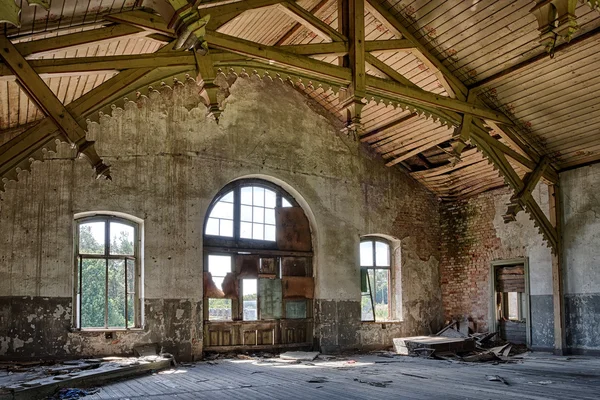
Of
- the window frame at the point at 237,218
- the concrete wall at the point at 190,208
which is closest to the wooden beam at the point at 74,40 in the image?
the concrete wall at the point at 190,208

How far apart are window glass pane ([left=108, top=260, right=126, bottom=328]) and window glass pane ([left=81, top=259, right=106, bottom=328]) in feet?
0.41

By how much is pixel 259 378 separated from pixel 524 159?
273 inches

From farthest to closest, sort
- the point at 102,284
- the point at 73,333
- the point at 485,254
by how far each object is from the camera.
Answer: the point at 485,254 → the point at 102,284 → the point at 73,333

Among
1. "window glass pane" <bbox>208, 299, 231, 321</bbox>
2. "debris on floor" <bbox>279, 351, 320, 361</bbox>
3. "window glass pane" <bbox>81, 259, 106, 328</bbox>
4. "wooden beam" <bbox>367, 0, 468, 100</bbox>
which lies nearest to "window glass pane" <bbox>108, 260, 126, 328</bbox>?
"window glass pane" <bbox>81, 259, 106, 328</bbox>

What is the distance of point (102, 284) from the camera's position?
434 inches

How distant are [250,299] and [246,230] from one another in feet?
4.92

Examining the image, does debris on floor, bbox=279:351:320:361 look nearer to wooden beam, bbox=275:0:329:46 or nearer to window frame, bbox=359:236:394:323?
window frame, bbox=359:236:394:323

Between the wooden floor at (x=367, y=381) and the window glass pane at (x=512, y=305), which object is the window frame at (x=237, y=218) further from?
the window glass pane at (x=512, y=305)

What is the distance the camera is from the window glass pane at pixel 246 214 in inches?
503

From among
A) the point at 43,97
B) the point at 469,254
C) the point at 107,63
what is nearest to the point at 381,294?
the point at 469,254

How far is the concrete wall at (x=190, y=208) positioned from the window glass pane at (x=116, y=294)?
40 cm

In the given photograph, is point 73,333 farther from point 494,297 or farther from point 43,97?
point 494,297

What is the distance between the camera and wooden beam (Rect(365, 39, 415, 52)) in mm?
9195

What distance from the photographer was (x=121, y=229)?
11.3 m
